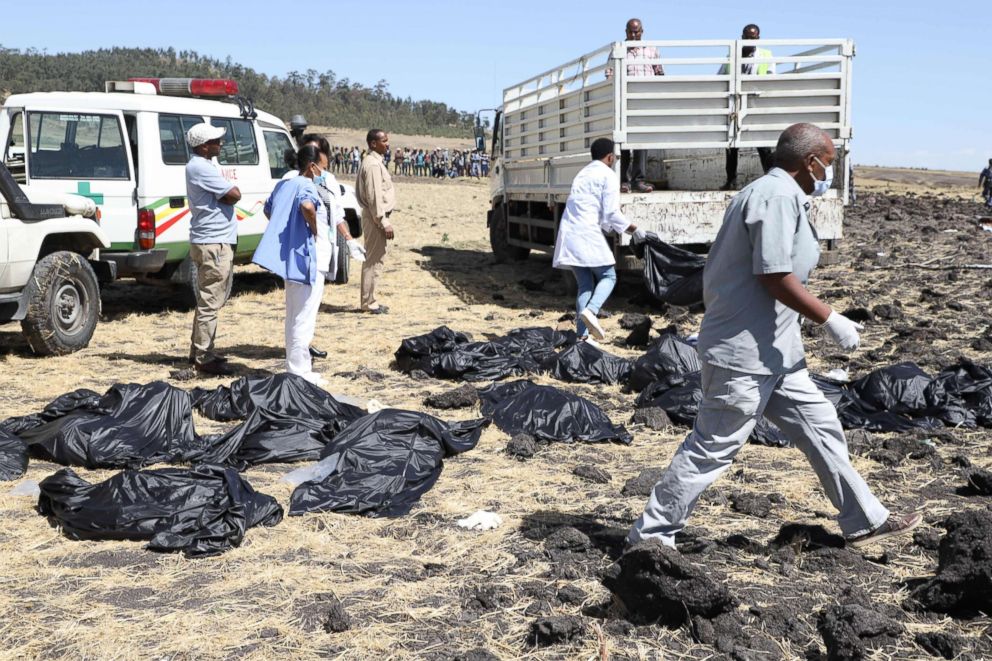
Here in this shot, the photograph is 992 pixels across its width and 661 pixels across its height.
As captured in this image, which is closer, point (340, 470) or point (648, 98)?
point (340, 470)

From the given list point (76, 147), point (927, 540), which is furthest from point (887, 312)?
point (76, 147)

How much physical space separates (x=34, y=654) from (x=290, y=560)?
3.72 feet

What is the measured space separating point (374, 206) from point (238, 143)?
2101mm

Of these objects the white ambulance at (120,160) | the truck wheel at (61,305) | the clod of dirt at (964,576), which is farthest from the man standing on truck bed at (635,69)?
the clod of dirt at (964,576)

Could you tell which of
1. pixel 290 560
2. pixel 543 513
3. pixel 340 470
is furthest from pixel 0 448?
pixel 543 513

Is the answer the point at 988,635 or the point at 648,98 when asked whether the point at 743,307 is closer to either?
the point at 988,635

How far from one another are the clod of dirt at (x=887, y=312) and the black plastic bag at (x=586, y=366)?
338 centimetres

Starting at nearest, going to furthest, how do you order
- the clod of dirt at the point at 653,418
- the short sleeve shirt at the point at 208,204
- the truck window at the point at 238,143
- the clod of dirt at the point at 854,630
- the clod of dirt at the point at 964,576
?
the clod of dirt at the point at 854,630
the clod of dirt at the point at 964,576
the clod of dirt at the point at 653,418
the short sleeve shirt at the point at 208,204
the truck window at the point at 238,143

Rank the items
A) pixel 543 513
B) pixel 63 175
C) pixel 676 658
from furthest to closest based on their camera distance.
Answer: pixel 63 175 < pixel 543 513 < pixel 676 658

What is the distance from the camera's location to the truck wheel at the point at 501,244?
15804mm

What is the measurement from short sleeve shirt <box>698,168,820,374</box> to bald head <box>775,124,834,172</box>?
0.06 metres

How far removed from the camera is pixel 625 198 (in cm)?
1045

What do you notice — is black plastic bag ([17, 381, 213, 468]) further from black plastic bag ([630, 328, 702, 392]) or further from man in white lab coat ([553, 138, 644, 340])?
man in white lab coat ([553, 138, 644, 340])

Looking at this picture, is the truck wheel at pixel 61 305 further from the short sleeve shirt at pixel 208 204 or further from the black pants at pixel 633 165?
the black pants at pixel 633 165
